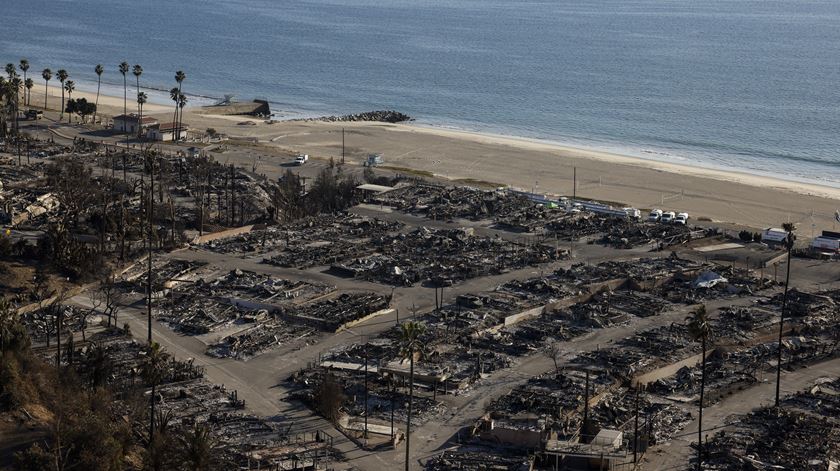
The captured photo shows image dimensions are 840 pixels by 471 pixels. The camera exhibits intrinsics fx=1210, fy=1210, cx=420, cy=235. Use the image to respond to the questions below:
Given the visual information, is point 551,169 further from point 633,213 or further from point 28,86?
point 28,86

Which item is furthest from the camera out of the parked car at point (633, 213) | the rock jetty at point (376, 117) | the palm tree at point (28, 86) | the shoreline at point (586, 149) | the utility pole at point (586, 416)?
the rock jetty at point (376, 117)

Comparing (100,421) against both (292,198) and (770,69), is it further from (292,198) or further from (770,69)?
(770,69)

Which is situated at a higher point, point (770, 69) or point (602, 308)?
point (770, 69)

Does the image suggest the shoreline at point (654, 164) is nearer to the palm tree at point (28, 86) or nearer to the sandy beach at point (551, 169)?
the sandy beach at point (551, 169)

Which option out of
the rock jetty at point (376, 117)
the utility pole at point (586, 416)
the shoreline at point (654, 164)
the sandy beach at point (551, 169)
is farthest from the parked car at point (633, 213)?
the rock jetty at point (376, 117)

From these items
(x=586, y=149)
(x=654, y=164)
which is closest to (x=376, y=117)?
(x=586, y=149)

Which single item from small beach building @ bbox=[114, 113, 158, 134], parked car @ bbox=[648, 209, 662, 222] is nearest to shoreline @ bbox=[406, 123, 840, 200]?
parked car @ bbox=[648, 209, 662, 222]

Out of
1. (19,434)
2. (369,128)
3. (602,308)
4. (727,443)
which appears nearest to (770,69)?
(369,128)
